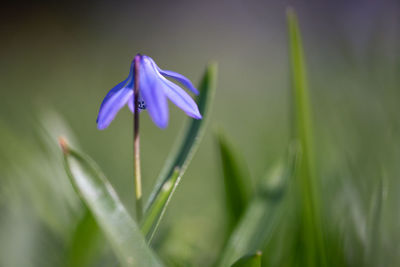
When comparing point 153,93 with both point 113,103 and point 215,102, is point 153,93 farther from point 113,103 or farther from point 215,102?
point 215,102

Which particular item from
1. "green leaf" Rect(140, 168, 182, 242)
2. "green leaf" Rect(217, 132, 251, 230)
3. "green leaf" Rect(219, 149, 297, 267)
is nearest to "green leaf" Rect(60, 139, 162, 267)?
"green leaf" Rect(140, 168, 182, 242)

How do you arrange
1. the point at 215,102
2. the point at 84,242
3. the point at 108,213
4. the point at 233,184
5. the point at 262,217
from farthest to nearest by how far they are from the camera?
the point at 215,102 → the point at 233,184 → the point at 262,217 → the point at 84,242 → the point at 108,213

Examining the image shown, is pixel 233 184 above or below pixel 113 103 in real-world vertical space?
below

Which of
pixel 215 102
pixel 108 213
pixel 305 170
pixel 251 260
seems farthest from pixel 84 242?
pixel 215 102

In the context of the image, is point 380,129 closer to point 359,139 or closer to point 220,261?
point 359,139

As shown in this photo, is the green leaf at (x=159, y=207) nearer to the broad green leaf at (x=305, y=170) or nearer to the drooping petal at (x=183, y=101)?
the drooping petal at (x=183, y=101)

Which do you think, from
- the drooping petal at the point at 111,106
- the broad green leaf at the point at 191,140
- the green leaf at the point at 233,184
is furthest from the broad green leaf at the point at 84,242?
the green leaf at the point at 233,184

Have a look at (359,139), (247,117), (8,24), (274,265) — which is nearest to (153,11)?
(8,24)
